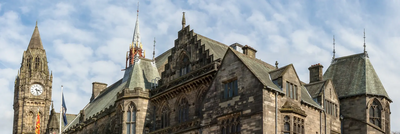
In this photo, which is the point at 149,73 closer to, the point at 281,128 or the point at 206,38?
the point at 206,38

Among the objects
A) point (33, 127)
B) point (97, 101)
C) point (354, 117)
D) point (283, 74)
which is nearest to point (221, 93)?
point (283, 74)

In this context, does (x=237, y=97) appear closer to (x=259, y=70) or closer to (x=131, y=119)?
(x=259, y=70)

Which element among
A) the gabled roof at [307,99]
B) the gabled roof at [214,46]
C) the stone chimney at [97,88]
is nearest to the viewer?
the gabled roof at [307,99]

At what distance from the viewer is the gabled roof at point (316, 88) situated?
4389 centimetres

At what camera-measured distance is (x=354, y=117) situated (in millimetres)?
46250

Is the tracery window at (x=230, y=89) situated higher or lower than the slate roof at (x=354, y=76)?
lower

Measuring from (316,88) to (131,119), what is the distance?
611 inches

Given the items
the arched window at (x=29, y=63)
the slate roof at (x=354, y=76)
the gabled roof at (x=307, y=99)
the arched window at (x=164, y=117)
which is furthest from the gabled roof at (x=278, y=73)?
the arched window at (x=29, y=63)

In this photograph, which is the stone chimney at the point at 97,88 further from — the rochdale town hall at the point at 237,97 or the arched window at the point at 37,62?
the arched window at the point at 37,62

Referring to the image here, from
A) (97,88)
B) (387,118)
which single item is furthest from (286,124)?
(97,88)

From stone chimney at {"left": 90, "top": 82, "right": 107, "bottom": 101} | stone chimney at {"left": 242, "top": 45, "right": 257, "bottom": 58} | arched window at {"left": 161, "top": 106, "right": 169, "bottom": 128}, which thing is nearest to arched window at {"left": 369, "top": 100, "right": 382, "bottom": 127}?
→ stone chimney at {"left": 242, "top": 45, "right": 257, "bottom": 58}

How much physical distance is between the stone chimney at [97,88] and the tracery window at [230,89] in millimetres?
38873

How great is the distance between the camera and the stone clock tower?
4045 inches

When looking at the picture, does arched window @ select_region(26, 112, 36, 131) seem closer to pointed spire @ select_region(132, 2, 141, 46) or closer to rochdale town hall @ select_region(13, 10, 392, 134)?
pointed spire @ select_region(132, 2, 141, 46)
